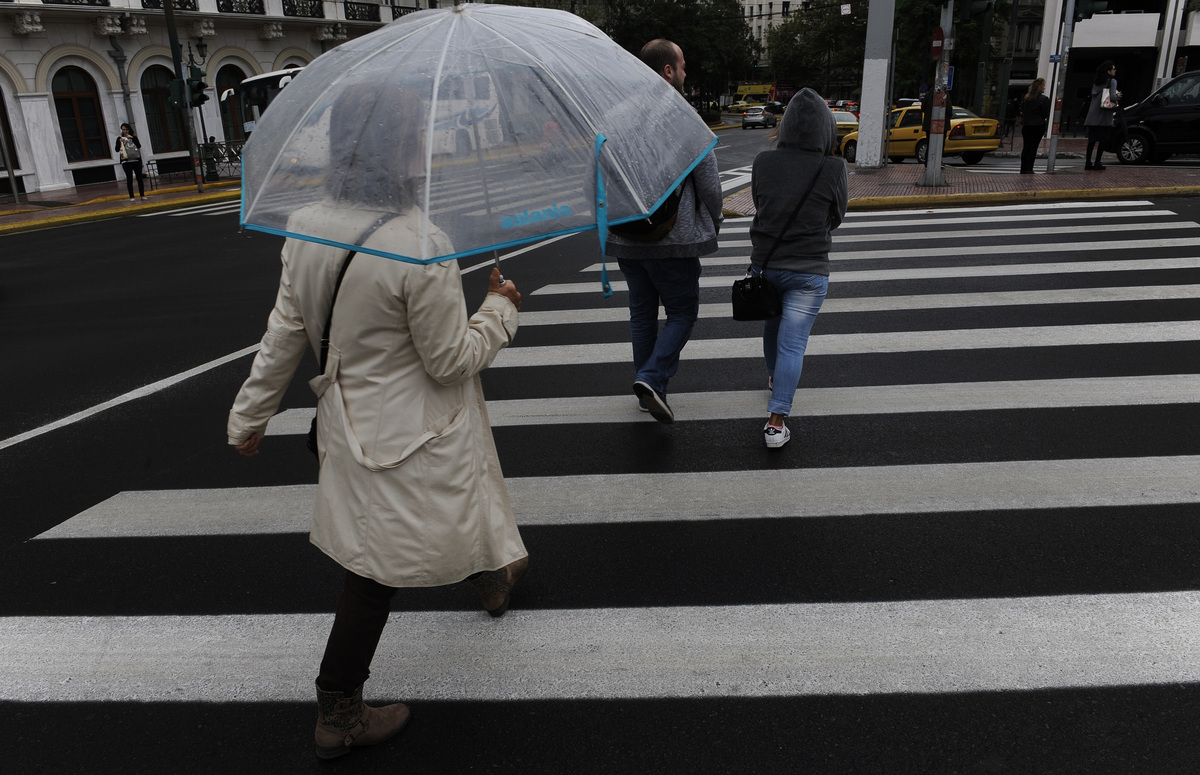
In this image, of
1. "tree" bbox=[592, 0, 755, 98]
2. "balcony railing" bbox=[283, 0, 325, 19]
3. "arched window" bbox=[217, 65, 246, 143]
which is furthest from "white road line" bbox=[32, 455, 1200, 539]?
"tree" bbox=[592, 0, 755, 98]

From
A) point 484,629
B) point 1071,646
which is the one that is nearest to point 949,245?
point 1071,646

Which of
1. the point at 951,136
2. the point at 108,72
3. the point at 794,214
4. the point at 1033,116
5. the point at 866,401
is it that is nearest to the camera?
the point at 794,214

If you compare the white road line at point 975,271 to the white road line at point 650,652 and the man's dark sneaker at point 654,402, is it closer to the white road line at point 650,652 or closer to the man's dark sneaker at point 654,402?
the man's dark sneaker at point 654,402

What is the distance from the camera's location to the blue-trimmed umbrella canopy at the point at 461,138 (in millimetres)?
2232

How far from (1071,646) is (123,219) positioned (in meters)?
21.2

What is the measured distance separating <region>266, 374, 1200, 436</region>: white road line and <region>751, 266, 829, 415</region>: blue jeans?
494mm

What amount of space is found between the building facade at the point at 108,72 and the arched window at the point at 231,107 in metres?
0.04

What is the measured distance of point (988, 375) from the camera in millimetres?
5707

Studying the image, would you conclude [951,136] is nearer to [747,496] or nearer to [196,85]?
[196,85]

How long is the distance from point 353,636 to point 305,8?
37366mm

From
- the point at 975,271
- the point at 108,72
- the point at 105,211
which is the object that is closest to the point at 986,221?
the point at 975,271

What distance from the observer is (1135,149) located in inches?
699

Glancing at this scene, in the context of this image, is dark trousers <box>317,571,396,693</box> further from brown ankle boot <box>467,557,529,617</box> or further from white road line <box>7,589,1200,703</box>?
brown ankle boot <box>467,557,529,617</box>

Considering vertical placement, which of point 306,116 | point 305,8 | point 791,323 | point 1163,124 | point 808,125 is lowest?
point 791,323
